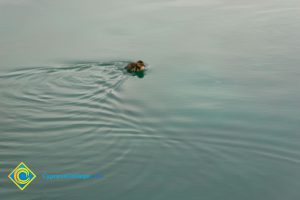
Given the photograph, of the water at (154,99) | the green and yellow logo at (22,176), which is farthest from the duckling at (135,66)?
the green and yellow logo at (22,176)

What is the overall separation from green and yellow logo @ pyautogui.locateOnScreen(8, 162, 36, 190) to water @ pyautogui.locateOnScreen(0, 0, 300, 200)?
0.30ft

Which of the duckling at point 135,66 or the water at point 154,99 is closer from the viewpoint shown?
the water at point 154,99

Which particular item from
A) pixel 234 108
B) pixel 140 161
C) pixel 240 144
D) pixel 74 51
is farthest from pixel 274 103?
pixel 74 51

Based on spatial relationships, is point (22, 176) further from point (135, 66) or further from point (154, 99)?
point (135, 66)

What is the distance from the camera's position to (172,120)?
7.91m

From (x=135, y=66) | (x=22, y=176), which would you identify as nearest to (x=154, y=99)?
(x=135, y=66)

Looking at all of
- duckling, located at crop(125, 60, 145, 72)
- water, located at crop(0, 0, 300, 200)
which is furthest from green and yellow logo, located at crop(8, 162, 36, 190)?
duckling, located at crop(125, 60, 145, 72)

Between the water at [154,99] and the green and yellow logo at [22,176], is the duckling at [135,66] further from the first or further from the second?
the green and yellow logo at [22,176]

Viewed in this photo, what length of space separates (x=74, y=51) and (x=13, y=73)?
160 cm

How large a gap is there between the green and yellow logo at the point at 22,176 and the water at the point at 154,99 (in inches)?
3.6

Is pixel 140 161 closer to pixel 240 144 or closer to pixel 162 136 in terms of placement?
pixel 162 136

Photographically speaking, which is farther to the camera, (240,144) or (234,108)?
(234,108)

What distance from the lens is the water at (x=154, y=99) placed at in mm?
6543

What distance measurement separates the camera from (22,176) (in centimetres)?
656
